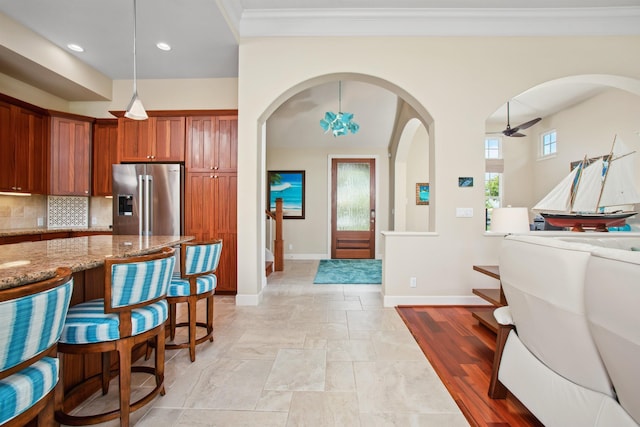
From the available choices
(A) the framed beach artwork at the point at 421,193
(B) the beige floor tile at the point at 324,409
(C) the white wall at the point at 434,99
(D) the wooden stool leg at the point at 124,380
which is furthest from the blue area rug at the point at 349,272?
(D) the wooden stool leg at the point at 124,380

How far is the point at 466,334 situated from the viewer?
8.50 feet

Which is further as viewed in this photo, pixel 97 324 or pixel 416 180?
pixel 416 180

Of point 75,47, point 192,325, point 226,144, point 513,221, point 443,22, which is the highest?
point 443,22

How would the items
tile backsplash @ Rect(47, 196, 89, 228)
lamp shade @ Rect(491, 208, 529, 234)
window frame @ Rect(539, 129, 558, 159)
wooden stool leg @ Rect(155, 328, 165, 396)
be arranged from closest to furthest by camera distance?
1. wooden stool leg @ Rect(155, 328, 165, 396)
2. lamp shade @ Rect(491, 208, 529, 234)
3. tile backsplash @ Rect(47, 196, 89, 228)
4. window frame @ Rect(539, 129, 558, 159)

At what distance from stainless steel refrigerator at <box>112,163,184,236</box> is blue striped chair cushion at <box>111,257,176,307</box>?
2.40 meters

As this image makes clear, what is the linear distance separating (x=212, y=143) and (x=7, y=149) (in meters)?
2.33

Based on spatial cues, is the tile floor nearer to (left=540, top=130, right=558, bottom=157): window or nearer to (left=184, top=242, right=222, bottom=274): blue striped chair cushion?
(left=184, top=242, right=222, bottom=274): blue striped chair cushion

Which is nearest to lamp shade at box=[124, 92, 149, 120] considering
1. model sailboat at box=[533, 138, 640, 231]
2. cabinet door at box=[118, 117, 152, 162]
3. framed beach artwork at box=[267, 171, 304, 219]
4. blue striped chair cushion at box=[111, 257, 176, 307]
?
cabinet door at box=[118, 117, 152, 162]

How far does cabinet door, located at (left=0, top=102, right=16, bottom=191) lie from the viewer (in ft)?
10.9

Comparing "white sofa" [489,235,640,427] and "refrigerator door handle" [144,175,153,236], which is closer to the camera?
"white sofa" [489,235,640,427]

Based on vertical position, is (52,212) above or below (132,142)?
below

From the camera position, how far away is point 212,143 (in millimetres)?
3771

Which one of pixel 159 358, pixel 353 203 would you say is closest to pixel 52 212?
pixel 159 358

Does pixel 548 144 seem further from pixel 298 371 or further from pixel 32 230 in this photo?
pixel 32 230
